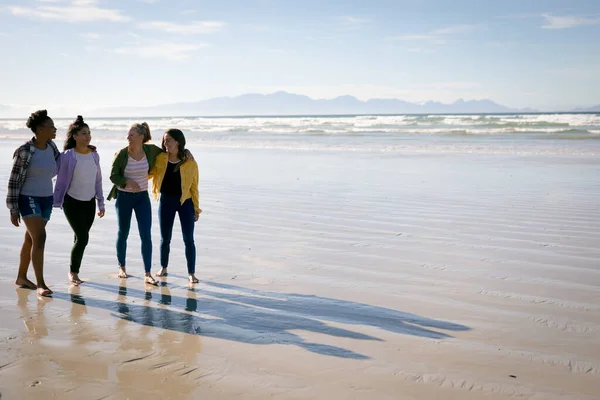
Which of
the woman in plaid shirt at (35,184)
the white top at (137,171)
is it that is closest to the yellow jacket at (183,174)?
the white top at (137,171)

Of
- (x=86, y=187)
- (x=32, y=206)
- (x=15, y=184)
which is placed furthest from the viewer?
(x=86, y=187)

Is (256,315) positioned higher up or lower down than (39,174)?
lower down

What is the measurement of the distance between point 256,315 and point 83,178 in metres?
2.32

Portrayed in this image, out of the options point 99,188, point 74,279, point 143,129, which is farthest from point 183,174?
point 74,279

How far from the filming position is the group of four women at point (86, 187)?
5184 mm

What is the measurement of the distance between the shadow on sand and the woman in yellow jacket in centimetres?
60

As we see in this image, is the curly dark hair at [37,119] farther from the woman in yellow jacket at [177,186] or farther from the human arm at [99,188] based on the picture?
the woman in yellow jacket at [177,186]

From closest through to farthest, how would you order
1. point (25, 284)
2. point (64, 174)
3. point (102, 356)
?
1. point (102, 356)
2. point (25, 284)
3. point (64, 174)

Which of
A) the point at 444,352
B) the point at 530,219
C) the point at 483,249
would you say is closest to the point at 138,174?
the point at 444,352

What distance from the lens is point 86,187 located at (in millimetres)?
5645

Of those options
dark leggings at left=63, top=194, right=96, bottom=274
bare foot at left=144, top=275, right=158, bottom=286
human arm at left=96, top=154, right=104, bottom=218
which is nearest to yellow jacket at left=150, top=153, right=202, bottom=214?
human arm at left=96, top=154, right=104, bottom=218

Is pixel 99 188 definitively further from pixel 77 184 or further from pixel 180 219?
pixel 180 219

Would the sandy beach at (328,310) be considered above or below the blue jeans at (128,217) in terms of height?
below

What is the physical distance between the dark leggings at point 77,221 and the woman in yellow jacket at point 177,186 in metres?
0.73
